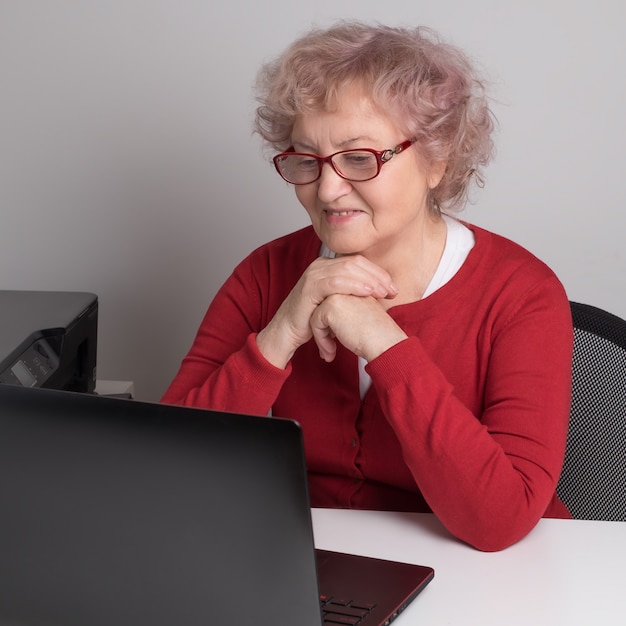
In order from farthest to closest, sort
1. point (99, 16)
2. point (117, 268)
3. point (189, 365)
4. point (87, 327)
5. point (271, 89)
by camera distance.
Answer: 1. point (117, 268)
2. point (99, 16)
3. point (87, 327)
4. point (189, 365)
5. point (271, 89)

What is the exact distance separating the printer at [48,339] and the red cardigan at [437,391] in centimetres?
22

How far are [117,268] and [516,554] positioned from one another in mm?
1707

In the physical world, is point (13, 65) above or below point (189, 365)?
above

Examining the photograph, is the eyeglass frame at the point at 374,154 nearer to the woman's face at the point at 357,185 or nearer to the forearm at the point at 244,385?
the woman's face at the point at 357,185

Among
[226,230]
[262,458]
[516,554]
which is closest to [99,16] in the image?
[226,230]

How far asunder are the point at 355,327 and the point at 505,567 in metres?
0.40

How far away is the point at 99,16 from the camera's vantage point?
259 cm

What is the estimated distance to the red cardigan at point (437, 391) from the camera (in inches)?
52.8

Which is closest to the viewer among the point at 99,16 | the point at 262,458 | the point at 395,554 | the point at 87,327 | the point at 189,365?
the point at 262,458

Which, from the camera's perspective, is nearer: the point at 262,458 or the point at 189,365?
the point at 262,458

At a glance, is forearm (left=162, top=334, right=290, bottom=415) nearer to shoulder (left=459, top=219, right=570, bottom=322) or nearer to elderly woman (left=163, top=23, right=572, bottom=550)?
elderly woman (left=163, top=23, right=572, bottom=550)

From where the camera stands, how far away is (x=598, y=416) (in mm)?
1627

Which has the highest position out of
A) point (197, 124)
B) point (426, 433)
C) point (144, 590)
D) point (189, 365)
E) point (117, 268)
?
point (197, 124)

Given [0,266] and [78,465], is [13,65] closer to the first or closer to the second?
[0,266]
